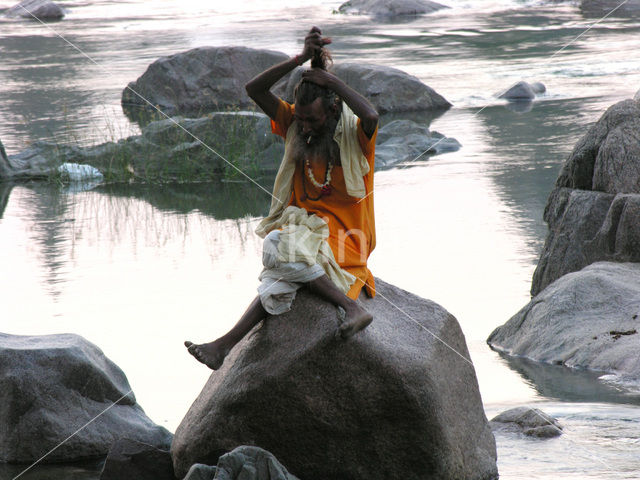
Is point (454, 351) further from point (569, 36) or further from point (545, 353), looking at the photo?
point (569, 36)

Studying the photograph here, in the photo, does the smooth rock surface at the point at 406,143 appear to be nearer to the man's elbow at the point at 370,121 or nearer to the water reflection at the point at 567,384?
the water reflection at the point at 567,384

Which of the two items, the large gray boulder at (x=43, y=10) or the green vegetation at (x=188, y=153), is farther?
the large gray boulder at (x=43, y=10)

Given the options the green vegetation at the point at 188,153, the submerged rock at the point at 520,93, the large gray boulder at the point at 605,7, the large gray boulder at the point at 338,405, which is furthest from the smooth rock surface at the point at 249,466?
the large gray boulder at the point at 605,7

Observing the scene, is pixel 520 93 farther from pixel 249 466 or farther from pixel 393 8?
pixel 393 8

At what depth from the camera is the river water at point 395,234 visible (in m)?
6.15

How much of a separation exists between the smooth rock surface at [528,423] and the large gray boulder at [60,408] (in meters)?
1.75

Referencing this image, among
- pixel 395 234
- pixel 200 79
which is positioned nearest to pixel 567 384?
pixel 395 234

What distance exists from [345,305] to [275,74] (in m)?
A: 1.16

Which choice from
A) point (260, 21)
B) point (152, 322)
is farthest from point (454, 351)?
point (260, 21)

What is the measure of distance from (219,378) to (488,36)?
1953cm

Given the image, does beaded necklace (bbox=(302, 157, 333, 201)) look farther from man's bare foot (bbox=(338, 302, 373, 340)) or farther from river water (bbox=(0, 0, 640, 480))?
river water (bbox=(0, 0, 640, 480))

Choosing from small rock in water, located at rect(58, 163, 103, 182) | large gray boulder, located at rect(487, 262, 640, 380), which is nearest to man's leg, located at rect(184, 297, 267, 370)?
large gray boulder, located at rect(487, 262, 640, 380)

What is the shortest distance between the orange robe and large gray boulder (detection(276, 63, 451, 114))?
11.4 meters

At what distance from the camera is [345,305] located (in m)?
4.70
